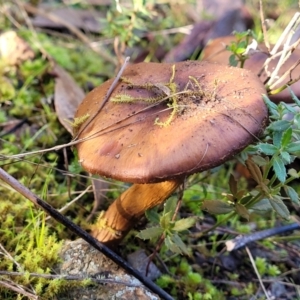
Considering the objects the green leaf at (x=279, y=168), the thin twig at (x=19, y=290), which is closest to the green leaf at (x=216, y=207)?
the green leaf at (x=279, y=168)

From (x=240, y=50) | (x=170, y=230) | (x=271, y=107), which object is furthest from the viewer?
(x=240, y=50)

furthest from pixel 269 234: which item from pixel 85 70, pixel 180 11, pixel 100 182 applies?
pixel 180 11

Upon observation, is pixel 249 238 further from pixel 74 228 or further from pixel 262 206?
pixel 74 228

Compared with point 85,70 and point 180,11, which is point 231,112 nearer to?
point 85,70

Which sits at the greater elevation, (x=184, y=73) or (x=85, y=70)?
(x=184, y=73)

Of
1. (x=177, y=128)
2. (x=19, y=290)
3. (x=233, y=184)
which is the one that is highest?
(x=177, y=128)

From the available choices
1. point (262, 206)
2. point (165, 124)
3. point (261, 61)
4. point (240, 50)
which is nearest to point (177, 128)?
point (165, 124)

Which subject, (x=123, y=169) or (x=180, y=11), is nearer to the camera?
(x=123, y=169)
